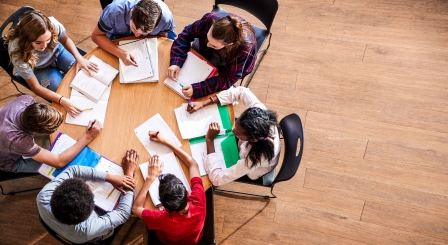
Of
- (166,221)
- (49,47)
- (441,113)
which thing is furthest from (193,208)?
(441,113)

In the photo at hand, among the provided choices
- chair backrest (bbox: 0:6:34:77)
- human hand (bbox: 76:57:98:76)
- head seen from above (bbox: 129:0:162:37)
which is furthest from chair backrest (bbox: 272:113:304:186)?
chair backrest (bbox: 0:6:34:77)

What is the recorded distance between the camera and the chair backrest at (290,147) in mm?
2141

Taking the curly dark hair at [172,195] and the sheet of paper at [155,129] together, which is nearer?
the curly dark hair at [172,195]

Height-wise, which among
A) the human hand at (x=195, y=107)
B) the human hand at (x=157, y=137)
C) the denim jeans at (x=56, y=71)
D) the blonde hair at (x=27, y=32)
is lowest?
the human hand at (x=157, y=137)

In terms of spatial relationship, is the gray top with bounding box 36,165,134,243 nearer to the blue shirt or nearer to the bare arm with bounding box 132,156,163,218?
A: the bare arm with bounding box 132,156,163,218

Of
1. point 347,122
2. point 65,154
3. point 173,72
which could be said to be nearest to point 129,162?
point 65,154

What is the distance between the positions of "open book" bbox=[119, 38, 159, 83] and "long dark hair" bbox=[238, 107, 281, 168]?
0.65 m

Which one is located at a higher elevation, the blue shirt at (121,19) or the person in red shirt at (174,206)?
the blue shirt at (121,19)

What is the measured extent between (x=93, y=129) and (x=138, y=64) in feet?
1.61

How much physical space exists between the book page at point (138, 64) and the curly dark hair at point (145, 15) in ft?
0.68

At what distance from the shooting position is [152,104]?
2.24 meters

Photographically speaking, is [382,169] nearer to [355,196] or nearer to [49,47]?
[355,196]

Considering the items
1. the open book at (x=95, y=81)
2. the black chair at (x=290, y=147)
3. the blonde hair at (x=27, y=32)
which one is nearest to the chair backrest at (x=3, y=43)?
the blonde hair at (x=27, y=32)

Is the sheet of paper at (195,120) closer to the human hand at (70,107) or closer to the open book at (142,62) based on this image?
the open book at (142,62)
